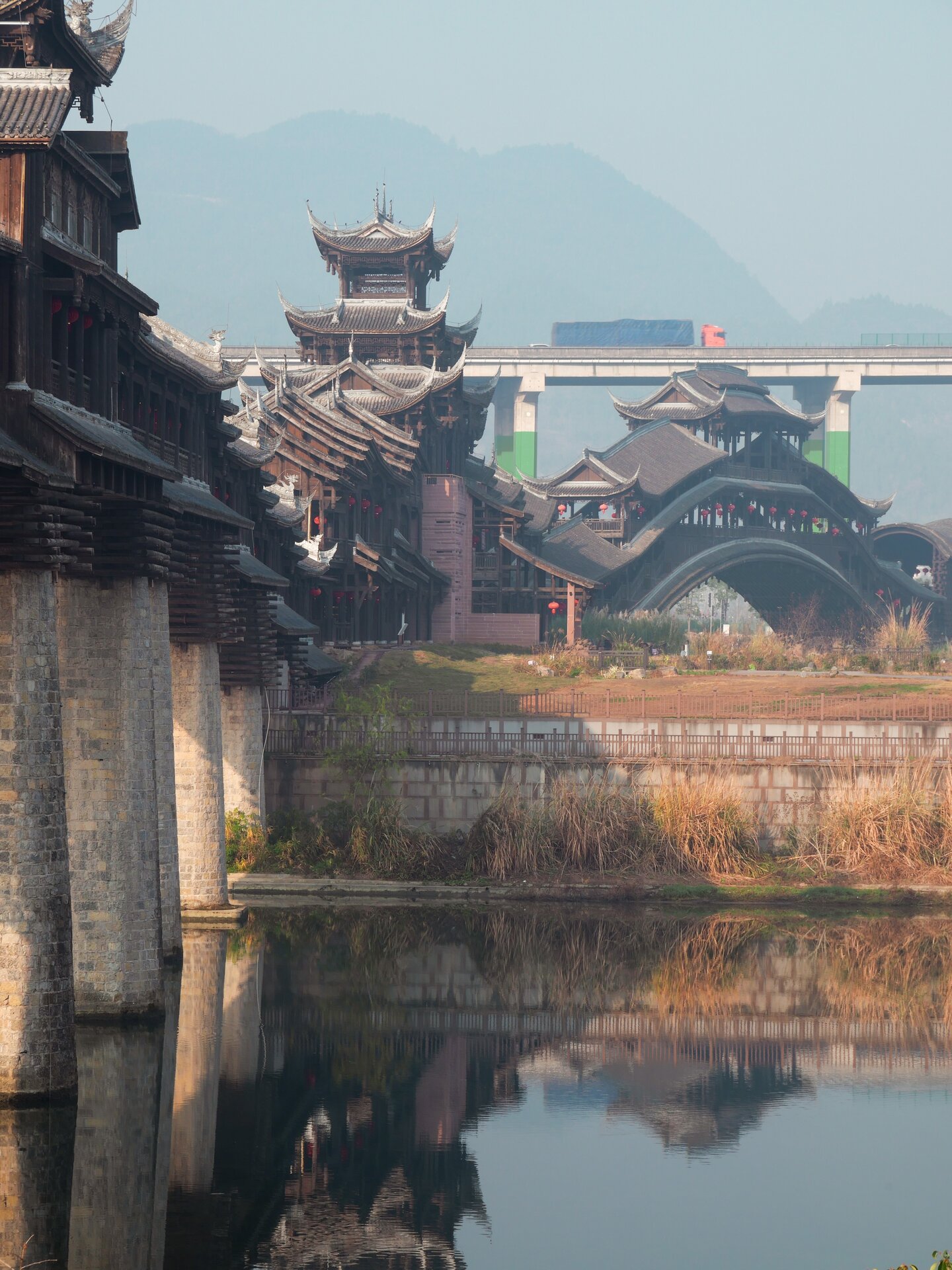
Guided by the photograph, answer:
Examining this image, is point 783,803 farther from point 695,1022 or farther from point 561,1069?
point 561,1069

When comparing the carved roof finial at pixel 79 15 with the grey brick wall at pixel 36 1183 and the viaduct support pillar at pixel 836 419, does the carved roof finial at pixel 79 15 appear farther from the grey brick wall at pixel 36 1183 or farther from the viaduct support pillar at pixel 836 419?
the viaduct support pillar at pixel 836 419

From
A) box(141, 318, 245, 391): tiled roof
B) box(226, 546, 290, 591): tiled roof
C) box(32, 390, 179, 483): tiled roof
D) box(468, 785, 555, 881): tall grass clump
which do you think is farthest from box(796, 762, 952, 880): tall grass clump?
box(32, 390, 179, 483): tiled roof

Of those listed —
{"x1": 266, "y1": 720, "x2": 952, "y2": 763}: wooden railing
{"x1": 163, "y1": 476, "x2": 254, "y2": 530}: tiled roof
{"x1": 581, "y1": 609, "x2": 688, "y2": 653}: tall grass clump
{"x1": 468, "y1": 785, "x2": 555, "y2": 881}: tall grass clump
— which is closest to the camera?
{"x1": 163, "y1": 476, "x2": 254, "y2": 530}: tiled roof

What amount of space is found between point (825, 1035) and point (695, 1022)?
2188 millimetres

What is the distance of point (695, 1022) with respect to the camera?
2858 cm

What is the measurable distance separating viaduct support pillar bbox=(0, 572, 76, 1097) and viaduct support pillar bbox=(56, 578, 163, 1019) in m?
3.63

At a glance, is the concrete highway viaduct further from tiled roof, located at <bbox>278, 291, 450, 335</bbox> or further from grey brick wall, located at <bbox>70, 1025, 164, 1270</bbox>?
grey brick wall, located at <bbox>70, 1025, 164, 1270</bbox>

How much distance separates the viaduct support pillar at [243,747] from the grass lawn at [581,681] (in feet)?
45.3

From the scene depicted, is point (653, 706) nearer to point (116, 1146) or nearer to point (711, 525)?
point (116, 1146)

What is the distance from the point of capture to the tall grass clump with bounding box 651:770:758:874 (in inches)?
1542

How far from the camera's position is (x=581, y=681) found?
56750 mm

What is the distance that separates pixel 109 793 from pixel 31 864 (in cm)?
418

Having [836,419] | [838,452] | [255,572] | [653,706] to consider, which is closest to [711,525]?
[838,452]

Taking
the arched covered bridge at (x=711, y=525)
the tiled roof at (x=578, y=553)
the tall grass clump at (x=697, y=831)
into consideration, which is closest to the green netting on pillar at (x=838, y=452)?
the arched covered bridge at (x=711, y=525)
